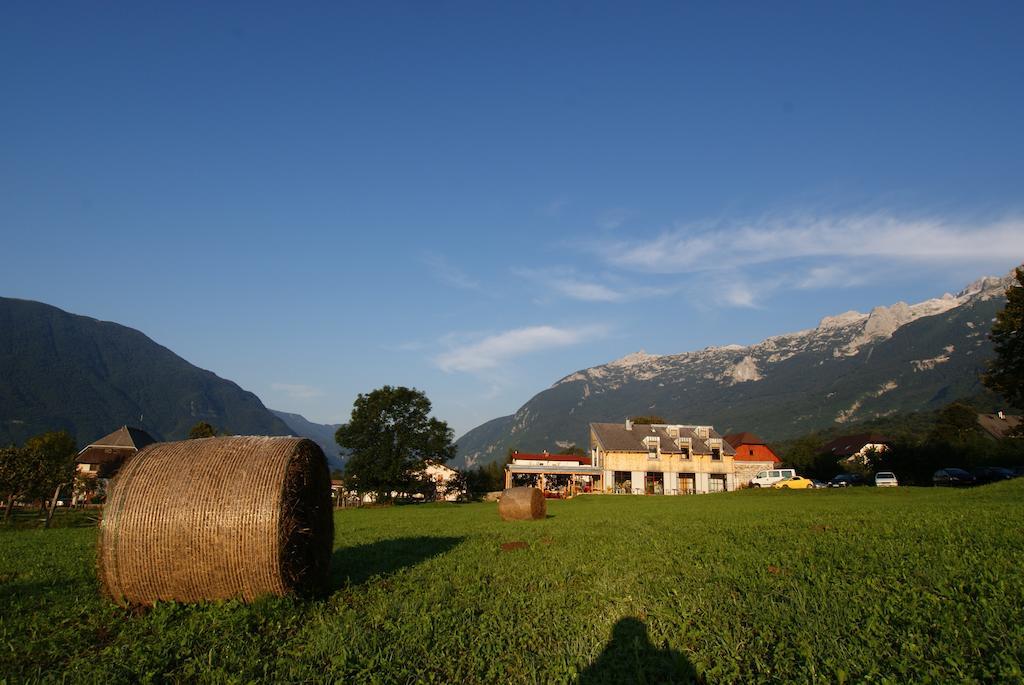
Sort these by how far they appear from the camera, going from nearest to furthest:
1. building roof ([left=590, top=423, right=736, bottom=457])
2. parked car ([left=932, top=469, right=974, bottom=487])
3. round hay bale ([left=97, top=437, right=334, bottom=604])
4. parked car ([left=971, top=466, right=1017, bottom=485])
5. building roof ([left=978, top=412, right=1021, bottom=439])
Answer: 1. round hay bale ([left=97, top=437, right=334, bottom=604])
2. parked car ([left=971, top=466, right=1017, bottom=485])
3. parked car ([left=932, top=469, right=974, bottom=487])
4. building roof ([left=590, top=423, right=736, bottom=457])
5. building roof ([left=978, top=412, right=1021, bottom=439])

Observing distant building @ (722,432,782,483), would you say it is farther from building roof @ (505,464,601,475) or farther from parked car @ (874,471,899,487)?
parked car @ (874,471,899,487)

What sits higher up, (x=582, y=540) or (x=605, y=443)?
(x=605, y=443)

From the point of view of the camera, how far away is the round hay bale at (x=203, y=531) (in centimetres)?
862

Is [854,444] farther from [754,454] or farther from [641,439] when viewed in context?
[641,439]

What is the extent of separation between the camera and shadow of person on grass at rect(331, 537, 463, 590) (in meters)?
11.2

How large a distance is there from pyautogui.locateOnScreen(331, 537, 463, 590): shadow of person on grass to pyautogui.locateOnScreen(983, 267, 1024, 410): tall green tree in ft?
122

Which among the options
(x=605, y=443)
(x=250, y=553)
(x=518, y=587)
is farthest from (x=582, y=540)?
(x=605, y=443)

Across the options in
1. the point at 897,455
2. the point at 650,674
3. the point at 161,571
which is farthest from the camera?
the point at 897,455

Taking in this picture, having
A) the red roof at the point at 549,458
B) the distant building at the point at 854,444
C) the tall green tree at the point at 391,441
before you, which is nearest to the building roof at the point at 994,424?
the distant building at the point at 854,444

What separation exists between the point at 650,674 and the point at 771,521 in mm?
14149

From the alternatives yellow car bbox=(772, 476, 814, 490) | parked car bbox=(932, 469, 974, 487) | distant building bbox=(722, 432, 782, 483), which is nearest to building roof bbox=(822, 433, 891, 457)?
distant building bbox=(722, 432, 782, 483)

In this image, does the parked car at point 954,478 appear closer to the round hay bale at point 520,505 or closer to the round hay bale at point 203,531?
the round hay bale at point 520,505

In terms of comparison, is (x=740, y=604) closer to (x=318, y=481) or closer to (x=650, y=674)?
(x=650, y=674)

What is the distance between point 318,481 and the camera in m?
10.5
